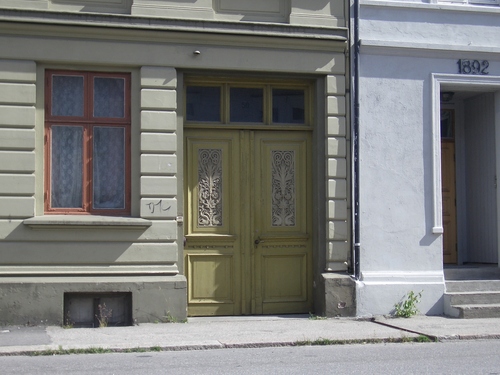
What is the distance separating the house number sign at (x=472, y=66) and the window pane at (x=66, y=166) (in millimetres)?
6214

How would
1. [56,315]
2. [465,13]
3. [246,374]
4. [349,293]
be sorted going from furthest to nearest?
[465,13]
[349,293]
[56,315]
[246,374]

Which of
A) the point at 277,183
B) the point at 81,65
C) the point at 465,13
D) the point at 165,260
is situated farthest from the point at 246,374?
the point at 465,13

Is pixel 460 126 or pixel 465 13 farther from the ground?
pixel 465 13

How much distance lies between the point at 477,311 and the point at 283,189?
3551mm

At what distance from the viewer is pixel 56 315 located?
1117cm

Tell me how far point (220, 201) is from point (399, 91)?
3394 mm

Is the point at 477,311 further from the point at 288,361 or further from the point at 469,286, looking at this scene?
the point at 288,361

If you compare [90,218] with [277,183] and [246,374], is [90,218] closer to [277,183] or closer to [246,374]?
[277,183]

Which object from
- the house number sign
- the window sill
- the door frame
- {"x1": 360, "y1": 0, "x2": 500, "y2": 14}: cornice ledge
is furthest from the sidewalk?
{"x1": 360, "y1": 0, "x2": 500, "y2": 14}: cornice ledge

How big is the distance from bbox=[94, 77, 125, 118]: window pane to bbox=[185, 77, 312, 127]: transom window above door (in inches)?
40.8

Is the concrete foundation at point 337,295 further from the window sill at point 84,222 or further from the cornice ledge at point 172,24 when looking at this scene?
the cornice ledge at point 172,24

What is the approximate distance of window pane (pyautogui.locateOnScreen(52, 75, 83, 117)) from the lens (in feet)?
38.1

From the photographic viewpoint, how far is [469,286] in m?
12.7

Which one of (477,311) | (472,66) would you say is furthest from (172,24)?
(477,311)
